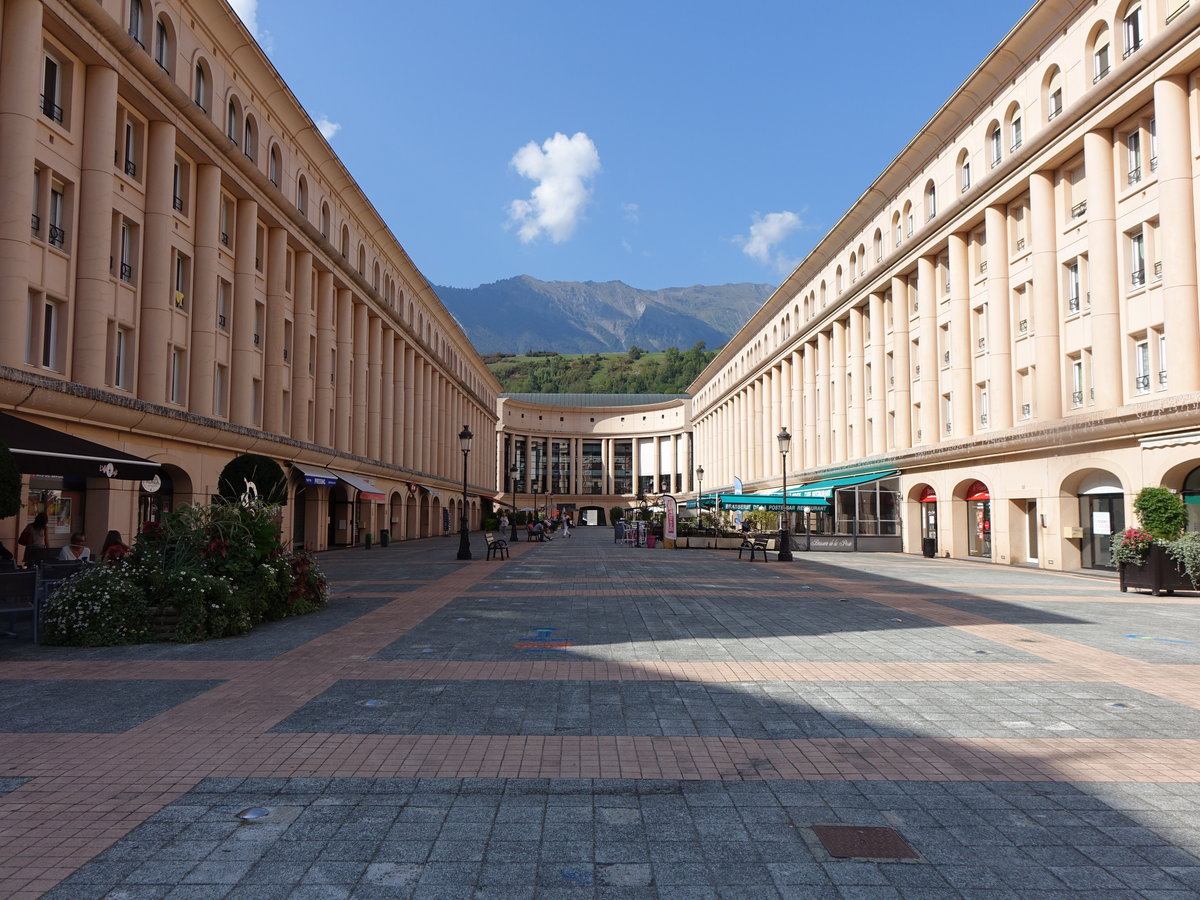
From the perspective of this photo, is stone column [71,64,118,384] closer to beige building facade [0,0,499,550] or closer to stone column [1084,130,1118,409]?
beige building facade [0,0,499,550]

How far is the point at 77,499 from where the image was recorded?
19.8m

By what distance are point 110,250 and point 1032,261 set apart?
27623 millimetres

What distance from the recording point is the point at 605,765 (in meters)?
Answer: 5.80

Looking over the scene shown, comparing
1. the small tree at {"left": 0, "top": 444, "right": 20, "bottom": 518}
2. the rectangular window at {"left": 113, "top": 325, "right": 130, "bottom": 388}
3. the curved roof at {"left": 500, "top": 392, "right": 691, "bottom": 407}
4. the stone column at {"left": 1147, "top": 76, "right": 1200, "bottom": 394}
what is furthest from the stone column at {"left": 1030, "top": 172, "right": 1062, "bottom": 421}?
the curved roof at {"left": 500, "top": 392, "right": 691, "bottom": 407}

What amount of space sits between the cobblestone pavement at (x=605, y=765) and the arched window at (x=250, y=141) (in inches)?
878

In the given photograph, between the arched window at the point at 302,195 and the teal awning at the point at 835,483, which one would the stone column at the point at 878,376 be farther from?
the arched window at the point at 302,195

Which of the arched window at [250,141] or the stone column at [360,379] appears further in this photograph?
the stone column at [360,379]

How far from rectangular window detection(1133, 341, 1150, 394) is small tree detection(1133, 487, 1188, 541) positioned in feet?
15.0

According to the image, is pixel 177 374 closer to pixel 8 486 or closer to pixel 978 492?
pixel 8 486

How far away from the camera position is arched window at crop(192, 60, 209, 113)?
2496 centimetres

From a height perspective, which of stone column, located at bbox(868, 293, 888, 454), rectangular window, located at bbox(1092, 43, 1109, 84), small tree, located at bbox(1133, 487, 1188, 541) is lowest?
small tree, located at bbox(1133, 487, 1188, 541)

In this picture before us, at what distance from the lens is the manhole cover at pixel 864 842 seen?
435 cm

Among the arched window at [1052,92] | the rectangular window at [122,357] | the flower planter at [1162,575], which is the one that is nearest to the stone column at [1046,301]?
the arched window at [1052,92]

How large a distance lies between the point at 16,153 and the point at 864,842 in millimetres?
20136
